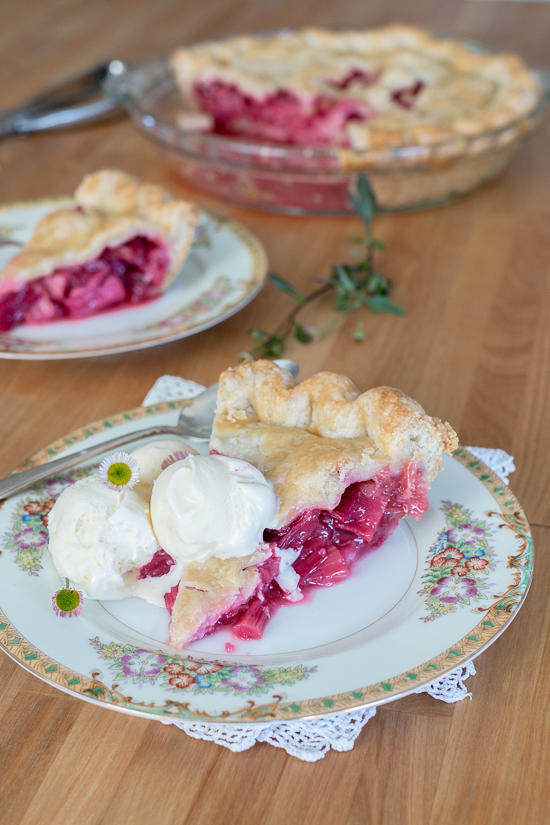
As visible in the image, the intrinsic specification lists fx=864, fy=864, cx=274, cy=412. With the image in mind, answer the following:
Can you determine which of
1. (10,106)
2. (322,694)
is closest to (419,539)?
(322,694)

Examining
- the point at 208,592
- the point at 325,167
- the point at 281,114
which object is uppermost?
the point at 208,592

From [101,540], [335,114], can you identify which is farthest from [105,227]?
[335,114]

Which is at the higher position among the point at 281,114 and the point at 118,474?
the point at 118,474

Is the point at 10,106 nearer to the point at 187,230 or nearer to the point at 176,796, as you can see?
the point at 187,230

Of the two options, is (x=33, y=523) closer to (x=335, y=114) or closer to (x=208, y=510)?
(x=208, y=510)

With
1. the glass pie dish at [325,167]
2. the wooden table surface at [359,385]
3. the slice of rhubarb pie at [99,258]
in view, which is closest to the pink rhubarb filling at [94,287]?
the slice of rhubarb pie at [99,258]

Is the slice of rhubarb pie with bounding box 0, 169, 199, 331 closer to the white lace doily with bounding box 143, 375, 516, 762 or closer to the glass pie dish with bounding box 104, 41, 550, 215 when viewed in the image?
the glass pie dish with bounding box 104, 41, 550, 215

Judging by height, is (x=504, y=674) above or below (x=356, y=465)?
below

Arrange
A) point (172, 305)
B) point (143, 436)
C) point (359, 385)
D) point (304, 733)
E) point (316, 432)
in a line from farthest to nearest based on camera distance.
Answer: point (172, 305) < point (359, 385) < point (143, 436) < point (316, 432) < point (304, 733)
